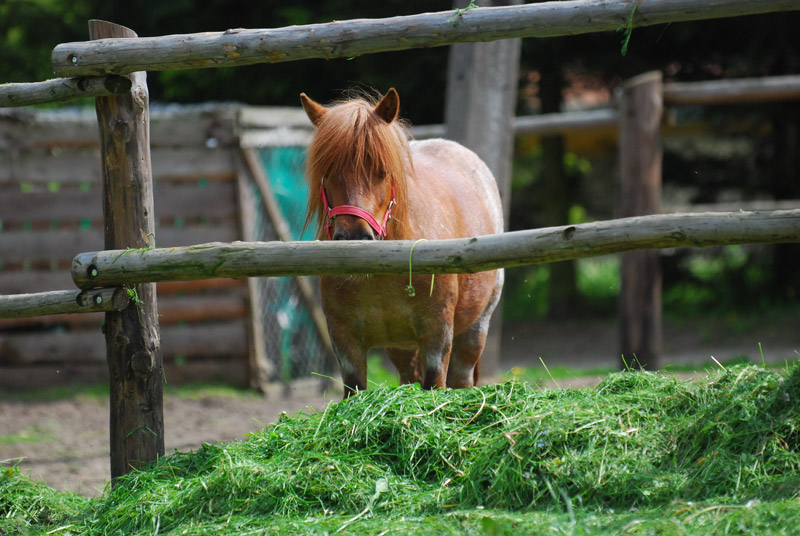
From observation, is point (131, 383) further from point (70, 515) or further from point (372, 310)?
point (372, 310)

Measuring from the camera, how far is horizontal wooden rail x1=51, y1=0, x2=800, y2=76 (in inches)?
120

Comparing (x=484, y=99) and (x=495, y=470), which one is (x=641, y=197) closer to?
(x=484, y=99)

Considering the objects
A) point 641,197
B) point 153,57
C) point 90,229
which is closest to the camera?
point 153,57

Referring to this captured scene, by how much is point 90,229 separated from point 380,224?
14.8 feet

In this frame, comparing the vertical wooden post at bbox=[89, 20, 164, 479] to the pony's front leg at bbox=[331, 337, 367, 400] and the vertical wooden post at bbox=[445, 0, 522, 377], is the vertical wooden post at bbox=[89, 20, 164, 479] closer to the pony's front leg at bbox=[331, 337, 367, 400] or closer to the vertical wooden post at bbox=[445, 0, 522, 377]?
the pony's front leg at bbox=[331, 337, 367, 400]

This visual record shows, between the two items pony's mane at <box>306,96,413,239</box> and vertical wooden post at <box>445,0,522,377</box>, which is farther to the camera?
vertical wooden post at <box>445,0,522,377</box>

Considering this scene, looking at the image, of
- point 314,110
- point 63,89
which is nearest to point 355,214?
point 314,110

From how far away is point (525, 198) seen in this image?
1146cm

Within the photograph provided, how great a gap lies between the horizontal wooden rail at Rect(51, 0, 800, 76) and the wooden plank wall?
3.77 m

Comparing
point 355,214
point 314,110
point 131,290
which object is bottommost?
point 131,290

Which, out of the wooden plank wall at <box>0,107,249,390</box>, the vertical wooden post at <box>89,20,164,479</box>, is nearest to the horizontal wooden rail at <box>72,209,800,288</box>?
the vertical wooden post at <box>89,20,164,479</box>

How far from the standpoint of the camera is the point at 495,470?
2916 mm

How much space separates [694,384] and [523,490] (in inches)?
37.4

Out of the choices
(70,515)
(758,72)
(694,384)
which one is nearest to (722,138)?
(758,72)
